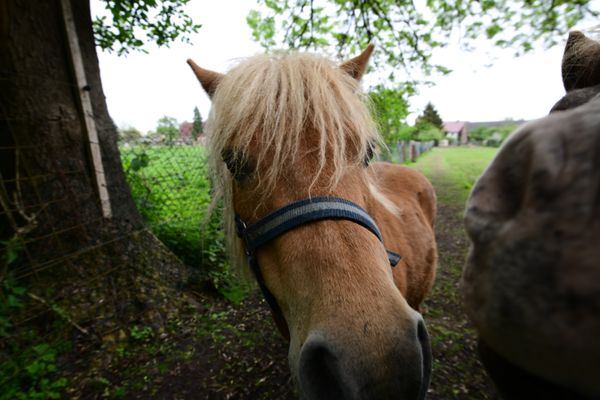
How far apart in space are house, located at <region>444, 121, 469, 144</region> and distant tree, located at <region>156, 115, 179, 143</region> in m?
A: 86.5

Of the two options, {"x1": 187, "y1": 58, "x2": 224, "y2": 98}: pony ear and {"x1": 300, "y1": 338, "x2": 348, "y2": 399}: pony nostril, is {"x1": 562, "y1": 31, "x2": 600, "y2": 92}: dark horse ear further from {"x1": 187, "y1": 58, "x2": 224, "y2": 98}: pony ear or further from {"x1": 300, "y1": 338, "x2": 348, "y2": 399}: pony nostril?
{"x1": 187, "y1": 58, "x2": 224, "y2": 98}: pony ear

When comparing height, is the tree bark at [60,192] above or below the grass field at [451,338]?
above

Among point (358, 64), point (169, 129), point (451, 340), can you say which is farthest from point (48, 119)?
point (451, 340)

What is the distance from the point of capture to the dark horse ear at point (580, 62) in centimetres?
116

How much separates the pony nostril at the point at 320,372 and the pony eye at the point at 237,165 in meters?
0.92

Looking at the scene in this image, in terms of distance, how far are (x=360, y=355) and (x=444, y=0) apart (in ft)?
24.1

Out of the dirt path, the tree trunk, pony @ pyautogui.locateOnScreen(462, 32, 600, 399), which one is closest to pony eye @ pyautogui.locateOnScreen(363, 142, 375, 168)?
pony @ pyautogui.locateOnScreen(462, 32, 600, 399)

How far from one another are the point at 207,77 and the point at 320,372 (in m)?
2.15

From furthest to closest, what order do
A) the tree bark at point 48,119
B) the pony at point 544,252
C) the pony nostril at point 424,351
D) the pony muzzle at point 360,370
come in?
1. the tree bark at point 48,119
2. the pony nostril at point 424,351
3. the pony muzzle at point 360,370
4. the pony at point 544,252

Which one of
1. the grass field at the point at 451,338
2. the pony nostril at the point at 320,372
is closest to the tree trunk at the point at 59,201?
the pony nostril at the point at 320,372

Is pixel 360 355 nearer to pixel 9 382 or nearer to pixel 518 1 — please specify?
pixel 9 382

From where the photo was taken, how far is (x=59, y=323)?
2.84 m

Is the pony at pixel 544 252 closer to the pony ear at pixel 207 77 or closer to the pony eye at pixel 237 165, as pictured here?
the pony eye at pixel 237 165

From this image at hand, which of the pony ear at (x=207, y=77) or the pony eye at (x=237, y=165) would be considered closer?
the pony eye at (x=237, y=165)
